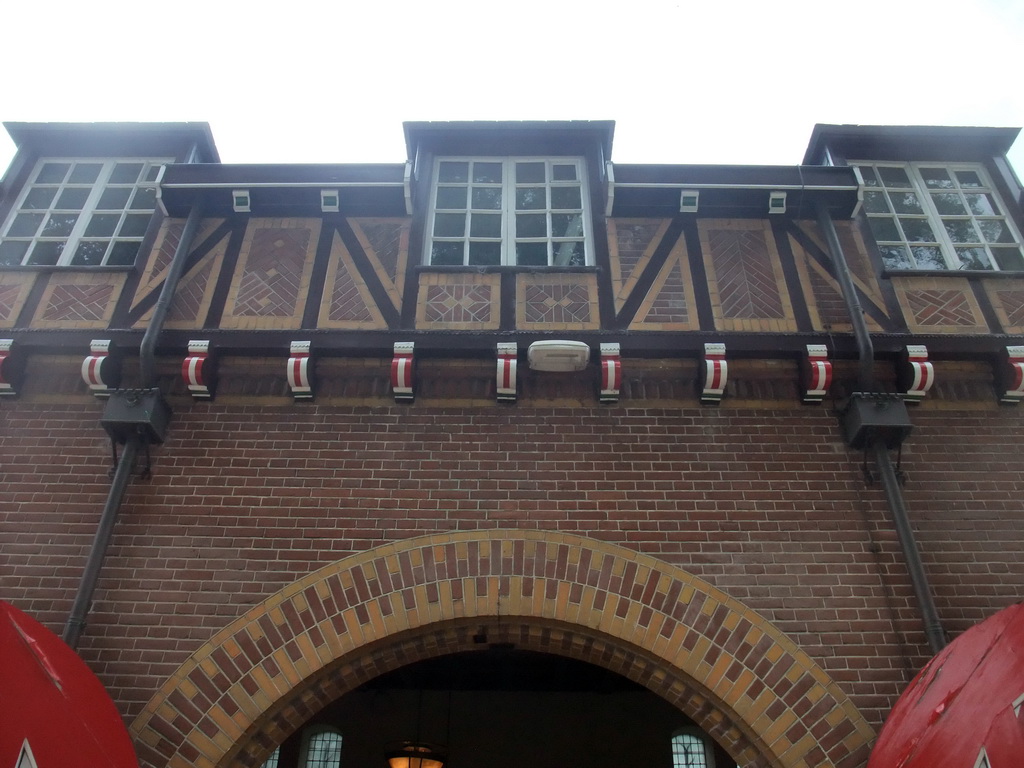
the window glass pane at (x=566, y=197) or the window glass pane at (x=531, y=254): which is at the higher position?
the window glass pane at (x=566, y=197)

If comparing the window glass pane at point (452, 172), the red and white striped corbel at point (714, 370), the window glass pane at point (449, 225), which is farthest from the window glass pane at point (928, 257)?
the window glass pane at point (452, 172)

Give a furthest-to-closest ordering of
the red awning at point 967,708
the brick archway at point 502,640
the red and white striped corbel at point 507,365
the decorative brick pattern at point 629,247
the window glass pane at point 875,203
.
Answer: the window glass pane at point 875,203 → the decorative brick pattern at point 629,247 → the red and white striped corbel at point 507,365 → the brick archway at point 502,640 → the red awning at point 967,708

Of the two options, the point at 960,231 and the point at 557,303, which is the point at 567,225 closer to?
the point at 557,303

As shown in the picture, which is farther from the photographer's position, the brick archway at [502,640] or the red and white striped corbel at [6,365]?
the red and white striped corbel at [6,365]

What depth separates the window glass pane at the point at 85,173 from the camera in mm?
8602

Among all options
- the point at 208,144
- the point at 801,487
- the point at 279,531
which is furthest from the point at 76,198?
the point at 801,487

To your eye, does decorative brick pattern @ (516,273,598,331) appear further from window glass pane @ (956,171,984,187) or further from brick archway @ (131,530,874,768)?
window glass pane @ (956,171,984,187)

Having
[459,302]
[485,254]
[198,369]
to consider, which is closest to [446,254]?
[485,254]

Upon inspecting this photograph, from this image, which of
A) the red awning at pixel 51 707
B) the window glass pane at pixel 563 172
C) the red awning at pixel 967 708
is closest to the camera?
the red awning at pixel 967 708

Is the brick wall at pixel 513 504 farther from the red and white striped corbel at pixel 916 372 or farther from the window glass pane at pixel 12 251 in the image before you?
the window glass pane at pixel 12 251

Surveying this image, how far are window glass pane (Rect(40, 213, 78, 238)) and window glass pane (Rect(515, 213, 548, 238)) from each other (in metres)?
4.60

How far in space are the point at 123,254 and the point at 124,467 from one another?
2604mm

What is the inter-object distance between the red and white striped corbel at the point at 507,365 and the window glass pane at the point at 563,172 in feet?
8.29

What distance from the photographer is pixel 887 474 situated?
641 centimetres
